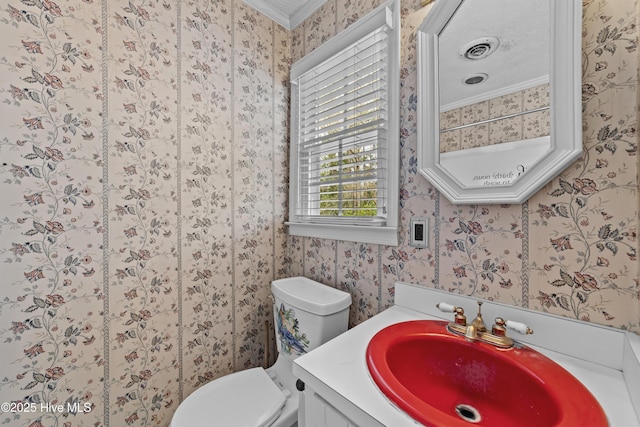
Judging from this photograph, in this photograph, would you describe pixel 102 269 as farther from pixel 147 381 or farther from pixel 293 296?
pixel 293 296

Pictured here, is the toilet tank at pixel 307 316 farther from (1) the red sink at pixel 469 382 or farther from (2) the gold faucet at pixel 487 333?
(2) the gold faucet at pixel 487 333

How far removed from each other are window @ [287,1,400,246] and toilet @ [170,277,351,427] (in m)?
0.34

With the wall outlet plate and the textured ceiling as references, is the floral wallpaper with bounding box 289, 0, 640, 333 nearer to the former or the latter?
the wall outlet plate

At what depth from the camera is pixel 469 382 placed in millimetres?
796

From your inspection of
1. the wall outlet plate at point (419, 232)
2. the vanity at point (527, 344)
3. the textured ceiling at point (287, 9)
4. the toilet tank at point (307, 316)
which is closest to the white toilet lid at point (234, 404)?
the toilet tank at point (307, 316)

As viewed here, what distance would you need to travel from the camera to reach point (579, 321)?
29.6 inches

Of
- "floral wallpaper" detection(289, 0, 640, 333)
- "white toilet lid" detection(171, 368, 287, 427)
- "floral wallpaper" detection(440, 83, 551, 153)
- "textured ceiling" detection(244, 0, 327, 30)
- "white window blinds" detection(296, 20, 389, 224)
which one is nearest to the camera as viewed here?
"floral wallpaper" detection(289, 0, 640, 333)

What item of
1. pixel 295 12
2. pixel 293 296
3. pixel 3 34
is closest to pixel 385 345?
pixel 293 296

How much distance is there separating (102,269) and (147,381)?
21.4 inches

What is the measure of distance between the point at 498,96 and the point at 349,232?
0.80 metres

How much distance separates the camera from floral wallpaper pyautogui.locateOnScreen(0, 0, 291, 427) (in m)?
0.91

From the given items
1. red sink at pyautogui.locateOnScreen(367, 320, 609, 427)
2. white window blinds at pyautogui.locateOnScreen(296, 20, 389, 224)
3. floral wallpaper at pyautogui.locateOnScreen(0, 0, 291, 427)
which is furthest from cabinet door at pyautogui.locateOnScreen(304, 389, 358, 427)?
floral wallpaper at pyautogui.locateOnScreen(0, 0, 291, 427)

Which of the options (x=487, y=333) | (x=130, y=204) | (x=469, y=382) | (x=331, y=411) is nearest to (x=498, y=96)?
Result: (x=487, y=333)

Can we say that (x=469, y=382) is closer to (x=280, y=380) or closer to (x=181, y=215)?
(x=280, y=380)
